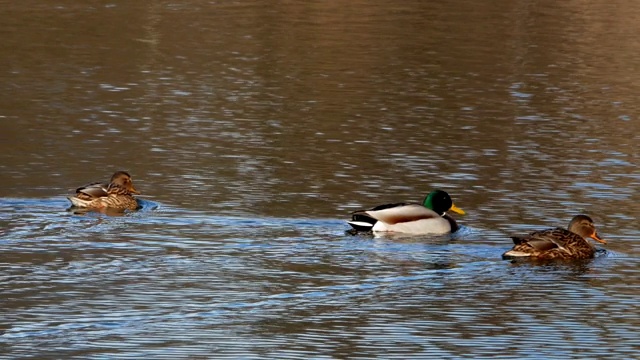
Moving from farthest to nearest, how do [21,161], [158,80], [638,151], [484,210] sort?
1. [158,80]
2. [638,151]
3. [21,161]
4. [484,210]

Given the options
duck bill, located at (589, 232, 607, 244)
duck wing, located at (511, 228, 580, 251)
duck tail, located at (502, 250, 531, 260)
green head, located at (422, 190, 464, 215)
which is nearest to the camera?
duck tail, located at (502, 250, 531, 260)

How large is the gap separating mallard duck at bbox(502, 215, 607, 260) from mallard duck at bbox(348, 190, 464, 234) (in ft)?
4.28

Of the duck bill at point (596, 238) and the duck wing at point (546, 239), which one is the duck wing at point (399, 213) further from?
the duck bill at point (596, 238)

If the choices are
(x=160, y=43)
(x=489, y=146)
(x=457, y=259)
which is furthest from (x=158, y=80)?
(x=457, y=259)

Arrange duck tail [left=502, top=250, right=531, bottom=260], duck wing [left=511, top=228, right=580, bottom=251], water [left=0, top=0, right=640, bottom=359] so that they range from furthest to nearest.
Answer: duck wing [left=511, top=228, right=580, bottom=251]
duck tail [left=502, top=250, right=531, bottom=260]
water [left=0, top=0, right=640, bottom=359]

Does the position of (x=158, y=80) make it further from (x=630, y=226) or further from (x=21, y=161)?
(x=630, y=226)

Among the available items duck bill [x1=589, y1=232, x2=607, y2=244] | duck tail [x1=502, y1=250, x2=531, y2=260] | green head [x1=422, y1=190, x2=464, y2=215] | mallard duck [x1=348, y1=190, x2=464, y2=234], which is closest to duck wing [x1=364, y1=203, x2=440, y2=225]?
mallard duck [x1=348, y1=190, x2=464, y2=234]

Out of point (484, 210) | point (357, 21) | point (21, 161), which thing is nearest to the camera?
point (484, 210)

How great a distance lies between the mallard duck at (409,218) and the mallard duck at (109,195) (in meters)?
2.47

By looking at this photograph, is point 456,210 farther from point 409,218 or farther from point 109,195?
point 109,195

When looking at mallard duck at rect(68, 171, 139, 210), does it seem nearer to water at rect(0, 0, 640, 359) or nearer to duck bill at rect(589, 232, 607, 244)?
water at rect(0, 0, 640, 359)

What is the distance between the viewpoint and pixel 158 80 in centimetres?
2639

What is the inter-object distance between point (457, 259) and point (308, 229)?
170 centimetres

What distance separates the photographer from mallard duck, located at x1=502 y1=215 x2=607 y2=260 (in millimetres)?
14344
